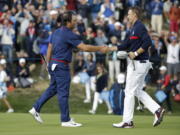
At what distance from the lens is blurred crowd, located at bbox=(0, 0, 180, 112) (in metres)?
24.8

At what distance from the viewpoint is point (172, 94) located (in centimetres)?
2506

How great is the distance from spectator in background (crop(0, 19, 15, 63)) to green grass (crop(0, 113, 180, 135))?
34.1ft

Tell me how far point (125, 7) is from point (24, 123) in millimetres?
16283

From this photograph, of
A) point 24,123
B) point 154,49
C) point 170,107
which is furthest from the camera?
point 154,49

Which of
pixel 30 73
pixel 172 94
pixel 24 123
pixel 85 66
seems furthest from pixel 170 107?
pixel 24 123

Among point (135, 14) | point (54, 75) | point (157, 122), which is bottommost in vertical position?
point (157, 122)

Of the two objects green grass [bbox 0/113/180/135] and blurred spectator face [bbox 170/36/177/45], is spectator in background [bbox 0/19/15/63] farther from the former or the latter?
green grass [bbox 0/113/180/135]

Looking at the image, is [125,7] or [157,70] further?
[125,7]

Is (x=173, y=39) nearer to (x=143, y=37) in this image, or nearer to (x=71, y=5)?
(x=71, y=5)

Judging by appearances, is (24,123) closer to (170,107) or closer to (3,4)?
(170,107)

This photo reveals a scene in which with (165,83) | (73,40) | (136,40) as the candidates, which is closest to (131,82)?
(136,40)

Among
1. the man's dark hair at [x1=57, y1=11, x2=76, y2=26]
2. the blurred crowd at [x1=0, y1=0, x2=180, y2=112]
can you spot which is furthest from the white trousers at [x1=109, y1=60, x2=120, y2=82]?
the man's dark hair at [x1=57, y1=11, x2=76, y2=26]

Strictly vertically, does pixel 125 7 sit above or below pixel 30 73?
above

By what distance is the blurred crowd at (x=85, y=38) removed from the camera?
24797 millimetres
